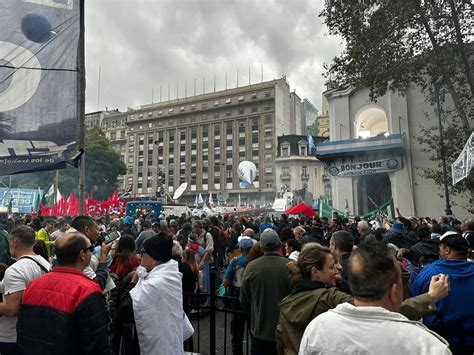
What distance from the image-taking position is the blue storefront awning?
2334 cm

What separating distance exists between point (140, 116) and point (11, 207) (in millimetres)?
74643

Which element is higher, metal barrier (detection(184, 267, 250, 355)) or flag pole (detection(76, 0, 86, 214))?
flag pole (detection(76, 0, 86, 214))

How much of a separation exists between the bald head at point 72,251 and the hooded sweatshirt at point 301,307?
1.48m

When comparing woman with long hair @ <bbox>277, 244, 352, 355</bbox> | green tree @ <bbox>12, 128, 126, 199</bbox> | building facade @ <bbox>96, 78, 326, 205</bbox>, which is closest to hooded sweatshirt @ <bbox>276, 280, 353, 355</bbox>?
woman with long hair @ <bbox>277, 244, 352, 355</bbox>

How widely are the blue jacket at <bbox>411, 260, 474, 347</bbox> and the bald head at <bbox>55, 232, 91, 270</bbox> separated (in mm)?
3037

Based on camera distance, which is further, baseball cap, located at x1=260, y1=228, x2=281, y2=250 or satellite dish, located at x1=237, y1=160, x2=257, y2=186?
satellite dish, located at x1=237, y1=160, x2=257, y2=186

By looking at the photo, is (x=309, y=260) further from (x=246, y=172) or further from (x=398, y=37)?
(x=246, y=172)

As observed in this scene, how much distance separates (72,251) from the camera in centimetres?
253

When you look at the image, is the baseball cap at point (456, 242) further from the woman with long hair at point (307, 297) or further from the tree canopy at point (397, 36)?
the tree canopy at point (397, 36)

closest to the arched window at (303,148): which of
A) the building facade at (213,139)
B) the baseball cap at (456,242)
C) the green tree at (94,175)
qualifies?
the building facade at (213,139)

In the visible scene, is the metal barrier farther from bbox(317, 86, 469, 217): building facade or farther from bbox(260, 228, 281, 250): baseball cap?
bbox(317, 86, 469, 217): building facade

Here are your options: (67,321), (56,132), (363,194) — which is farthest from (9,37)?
(363,194)

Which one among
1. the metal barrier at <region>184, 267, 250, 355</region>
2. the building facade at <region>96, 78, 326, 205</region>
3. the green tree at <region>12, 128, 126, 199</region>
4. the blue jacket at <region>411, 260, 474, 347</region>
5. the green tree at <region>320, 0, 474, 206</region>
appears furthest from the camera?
the building facade at <region>96, 78, 326, 205</region>

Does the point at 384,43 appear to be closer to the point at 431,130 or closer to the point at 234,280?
the point at 431,130
